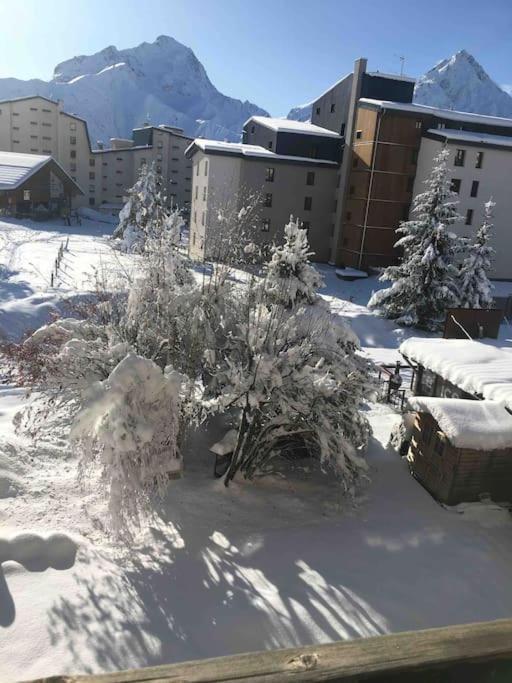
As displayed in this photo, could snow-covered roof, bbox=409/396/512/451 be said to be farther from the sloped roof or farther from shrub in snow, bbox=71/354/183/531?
the sloped roof

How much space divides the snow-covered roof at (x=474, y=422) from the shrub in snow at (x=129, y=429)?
573 centimetres

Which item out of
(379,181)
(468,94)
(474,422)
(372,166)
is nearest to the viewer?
(474,422)

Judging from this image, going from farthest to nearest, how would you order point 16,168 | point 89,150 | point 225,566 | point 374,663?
1. point 89,150
2. point 16,168
3. point 225,566
4. point 374,663

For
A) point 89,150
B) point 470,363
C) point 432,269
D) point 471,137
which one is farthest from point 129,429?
point 89,150

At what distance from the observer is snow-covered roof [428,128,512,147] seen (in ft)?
115

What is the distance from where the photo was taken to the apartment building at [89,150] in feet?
231

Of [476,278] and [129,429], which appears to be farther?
[476,278]

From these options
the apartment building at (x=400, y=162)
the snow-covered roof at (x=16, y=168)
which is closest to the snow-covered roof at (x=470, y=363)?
the apartment building at (x=400, y=162)

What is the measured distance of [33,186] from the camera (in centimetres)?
5756

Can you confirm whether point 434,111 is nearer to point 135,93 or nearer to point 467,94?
point 135,93

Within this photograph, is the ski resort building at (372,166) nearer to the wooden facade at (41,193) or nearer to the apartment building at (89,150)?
the wooden facade at (41,193)

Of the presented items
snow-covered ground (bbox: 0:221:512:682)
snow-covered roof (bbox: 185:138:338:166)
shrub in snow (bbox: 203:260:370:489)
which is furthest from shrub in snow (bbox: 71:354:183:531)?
snow-covered roof (bbox: 185:138:338:166)

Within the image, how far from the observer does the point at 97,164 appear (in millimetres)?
73688

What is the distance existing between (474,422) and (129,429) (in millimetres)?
7162
